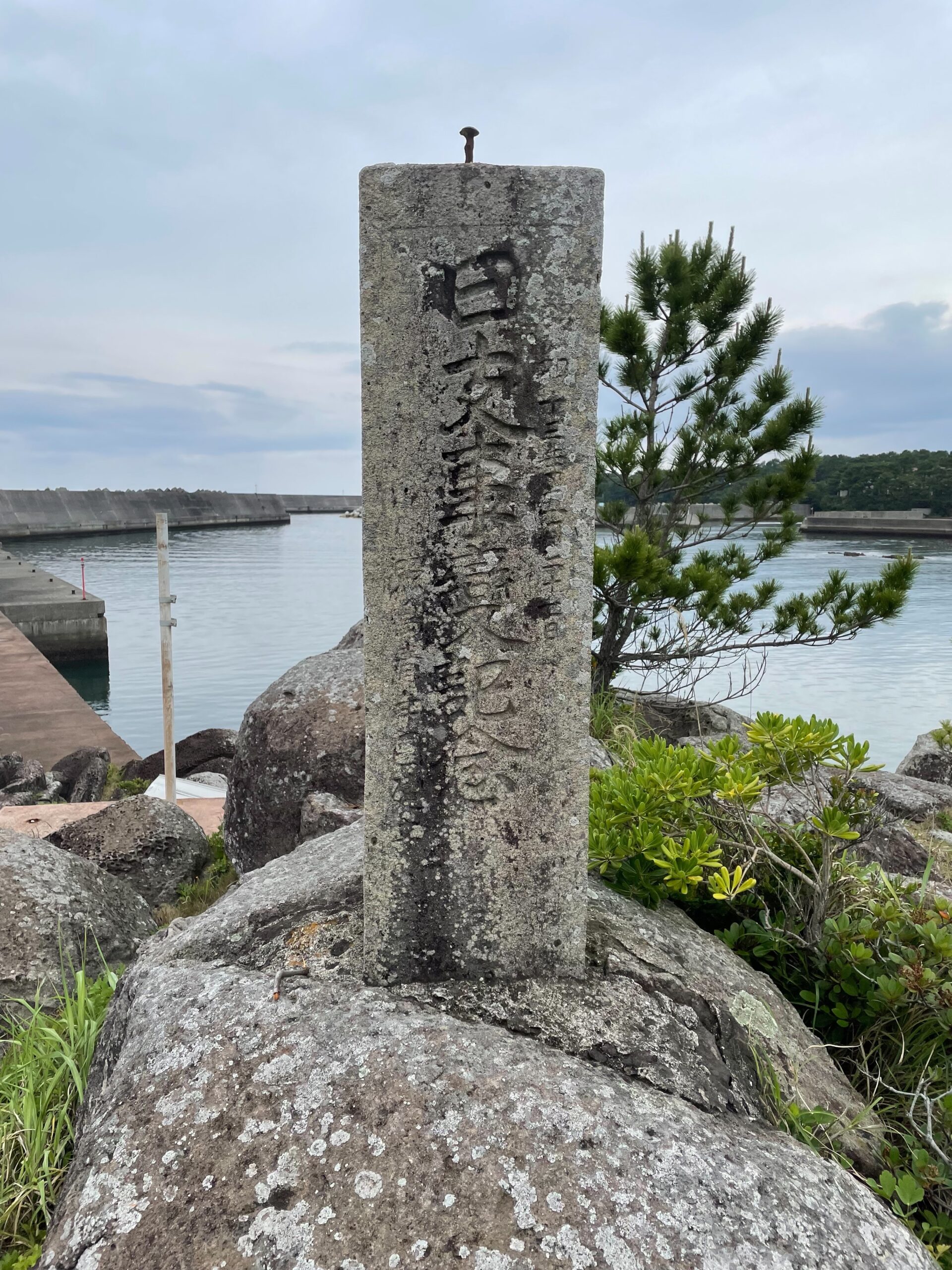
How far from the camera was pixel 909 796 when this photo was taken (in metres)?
6.45

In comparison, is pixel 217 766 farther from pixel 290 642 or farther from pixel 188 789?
pixel 290 642

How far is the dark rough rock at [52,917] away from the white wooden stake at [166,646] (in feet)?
11.8

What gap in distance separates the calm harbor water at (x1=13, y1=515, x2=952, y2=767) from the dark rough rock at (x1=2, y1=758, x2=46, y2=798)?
17.4 ft

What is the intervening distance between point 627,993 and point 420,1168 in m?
0.80

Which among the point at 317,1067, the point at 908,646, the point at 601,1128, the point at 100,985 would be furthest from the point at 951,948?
the point at 908,646

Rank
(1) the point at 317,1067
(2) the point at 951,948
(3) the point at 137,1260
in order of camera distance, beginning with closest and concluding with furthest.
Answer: (3) the point at 137,1260
(1) the point at 317,1067
(2) the point at 951,948

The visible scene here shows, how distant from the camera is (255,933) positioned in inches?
105

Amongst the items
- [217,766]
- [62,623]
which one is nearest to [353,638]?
[217,766]

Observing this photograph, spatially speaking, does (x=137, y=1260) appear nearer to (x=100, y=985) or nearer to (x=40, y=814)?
(x=100, y=985)

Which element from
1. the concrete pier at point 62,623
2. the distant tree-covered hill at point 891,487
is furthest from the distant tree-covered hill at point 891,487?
the concrete pier at point 62,623

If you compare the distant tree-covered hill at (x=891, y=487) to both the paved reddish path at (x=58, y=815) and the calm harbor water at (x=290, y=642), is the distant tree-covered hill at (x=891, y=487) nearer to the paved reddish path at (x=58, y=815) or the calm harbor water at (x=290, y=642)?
the calm harbor water at (x=290, y=642)

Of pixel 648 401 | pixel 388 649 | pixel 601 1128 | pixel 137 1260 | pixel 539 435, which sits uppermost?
pixel 648 401

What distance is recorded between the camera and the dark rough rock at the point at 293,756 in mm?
5172

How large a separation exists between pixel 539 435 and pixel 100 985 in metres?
2.59
